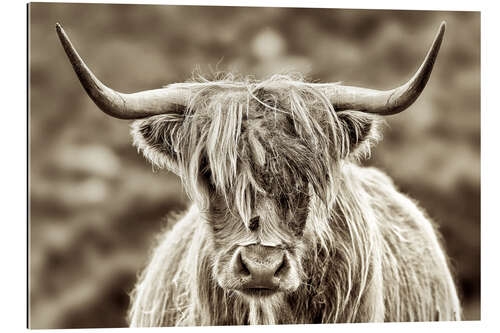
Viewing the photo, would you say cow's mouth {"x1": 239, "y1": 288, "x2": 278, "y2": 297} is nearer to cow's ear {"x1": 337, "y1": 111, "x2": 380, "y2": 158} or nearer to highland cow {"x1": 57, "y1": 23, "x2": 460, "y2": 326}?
highland cow {"x1": 57, "y1": 23, "x2": 460, "y2": 326}

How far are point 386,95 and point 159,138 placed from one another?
1002 millimetres

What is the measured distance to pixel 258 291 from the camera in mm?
3500

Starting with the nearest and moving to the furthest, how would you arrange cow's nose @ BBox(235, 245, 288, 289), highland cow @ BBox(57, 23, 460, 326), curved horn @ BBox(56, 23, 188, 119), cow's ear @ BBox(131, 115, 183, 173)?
curved horn @ BBox(56, 23, 188, 119) < cow's nose @ BBox(235, 245, 288, 289) < highland cow @ BBox(57, 23, 460, 326) < cow's ear @ BBox(131, 115, 183, 173)

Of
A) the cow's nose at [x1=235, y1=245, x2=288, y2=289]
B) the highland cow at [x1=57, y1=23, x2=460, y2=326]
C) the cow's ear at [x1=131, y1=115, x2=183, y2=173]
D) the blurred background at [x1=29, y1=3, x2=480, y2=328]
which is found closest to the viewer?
the cow's nose at [x1=235, y1=245, x2=288, y2=289]

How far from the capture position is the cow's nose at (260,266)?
3.42 meters

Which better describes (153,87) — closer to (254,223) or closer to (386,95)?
(254,223)

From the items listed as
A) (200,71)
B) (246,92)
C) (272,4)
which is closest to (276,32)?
(272,4)

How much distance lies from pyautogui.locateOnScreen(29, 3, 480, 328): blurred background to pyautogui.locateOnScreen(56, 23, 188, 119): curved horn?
1.81 feet

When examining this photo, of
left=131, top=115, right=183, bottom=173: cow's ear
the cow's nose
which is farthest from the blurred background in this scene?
the cow's nose

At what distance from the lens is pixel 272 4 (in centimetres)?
432

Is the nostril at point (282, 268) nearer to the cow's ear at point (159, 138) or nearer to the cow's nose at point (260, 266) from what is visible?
the cow's nose at point (260, 266)

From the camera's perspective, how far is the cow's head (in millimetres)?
3486

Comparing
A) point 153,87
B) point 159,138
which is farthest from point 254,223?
point 153,87
